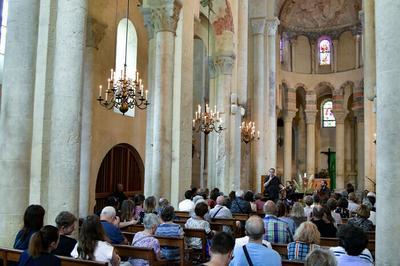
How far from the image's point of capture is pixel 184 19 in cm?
1376

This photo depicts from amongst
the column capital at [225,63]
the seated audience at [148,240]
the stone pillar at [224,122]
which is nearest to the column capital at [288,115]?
the stone pillar at [224,122]

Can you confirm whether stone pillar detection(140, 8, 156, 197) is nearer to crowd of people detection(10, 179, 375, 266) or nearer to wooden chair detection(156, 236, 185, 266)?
crowd of people detection(10, 179, 375, 266)

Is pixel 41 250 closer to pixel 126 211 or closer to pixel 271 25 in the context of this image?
pixel 126 211

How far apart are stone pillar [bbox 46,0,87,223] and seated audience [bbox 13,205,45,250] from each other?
196 centimetres

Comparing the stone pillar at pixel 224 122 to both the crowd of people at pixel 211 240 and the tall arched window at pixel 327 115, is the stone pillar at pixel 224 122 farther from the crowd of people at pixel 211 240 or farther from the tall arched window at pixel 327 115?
the tall arched window at pixel 327 115

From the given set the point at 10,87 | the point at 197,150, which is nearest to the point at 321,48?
the point at 197,150

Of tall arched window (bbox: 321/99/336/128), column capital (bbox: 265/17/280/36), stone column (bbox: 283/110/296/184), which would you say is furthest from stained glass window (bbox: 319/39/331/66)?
column capital (bbox: 265/17/280/36)

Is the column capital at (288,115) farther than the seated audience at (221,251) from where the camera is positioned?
Yes

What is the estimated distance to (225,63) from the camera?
1927 centimetres

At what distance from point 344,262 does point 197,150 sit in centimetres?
1979

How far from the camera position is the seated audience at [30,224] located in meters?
5.18

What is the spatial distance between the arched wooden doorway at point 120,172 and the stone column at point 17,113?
9.71 meters

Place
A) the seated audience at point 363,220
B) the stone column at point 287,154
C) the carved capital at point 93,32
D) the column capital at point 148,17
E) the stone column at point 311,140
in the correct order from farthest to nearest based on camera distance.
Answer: the stone column at point 311,140, the stone column at point 287,154, the carved capital at point 93,32, the column capital at point 148,17, the seated audience at point 363,220

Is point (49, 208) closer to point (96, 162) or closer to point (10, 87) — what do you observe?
point (10, 87)
